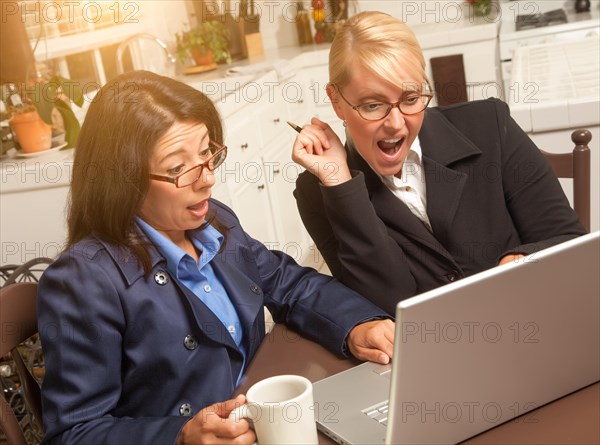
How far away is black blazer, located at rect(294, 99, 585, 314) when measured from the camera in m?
1.55

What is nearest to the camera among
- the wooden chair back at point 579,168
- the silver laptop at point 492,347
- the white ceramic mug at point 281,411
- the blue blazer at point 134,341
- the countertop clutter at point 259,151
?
the silver laptop at point 492,347

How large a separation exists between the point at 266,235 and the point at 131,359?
2232mm

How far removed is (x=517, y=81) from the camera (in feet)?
9.30

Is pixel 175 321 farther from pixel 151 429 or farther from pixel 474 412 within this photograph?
pixel 474 412

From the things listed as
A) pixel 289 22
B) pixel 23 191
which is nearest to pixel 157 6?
pixel 289 22

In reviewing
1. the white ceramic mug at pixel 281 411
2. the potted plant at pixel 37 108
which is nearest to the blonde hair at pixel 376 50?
the white ceramic mug at pixel 281 411

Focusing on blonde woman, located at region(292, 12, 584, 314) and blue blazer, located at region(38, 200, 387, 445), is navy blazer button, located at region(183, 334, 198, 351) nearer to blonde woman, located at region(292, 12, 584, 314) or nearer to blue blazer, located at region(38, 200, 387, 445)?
blue blazer, located at region(38, 200, 387, 445)

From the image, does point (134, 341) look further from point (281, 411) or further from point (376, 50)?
point (376, 50)

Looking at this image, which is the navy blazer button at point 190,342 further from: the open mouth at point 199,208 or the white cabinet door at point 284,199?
the white cabinet door at point 284,199

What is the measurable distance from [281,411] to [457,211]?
81 centimetres

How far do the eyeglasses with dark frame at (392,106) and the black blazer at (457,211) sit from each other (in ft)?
0.39

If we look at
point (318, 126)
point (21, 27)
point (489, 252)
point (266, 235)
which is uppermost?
point (21, 27)

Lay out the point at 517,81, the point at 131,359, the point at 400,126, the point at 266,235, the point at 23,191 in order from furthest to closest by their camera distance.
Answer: the point at 266,235, the point at 517,81, the point at 23,191, the point at 400,126, the point at 131,359

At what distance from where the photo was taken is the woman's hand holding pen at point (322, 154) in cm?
155
